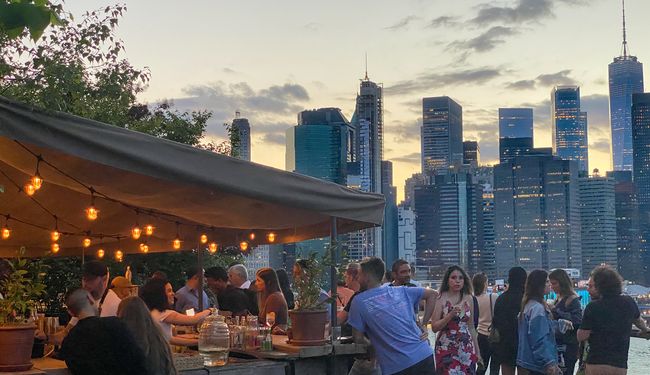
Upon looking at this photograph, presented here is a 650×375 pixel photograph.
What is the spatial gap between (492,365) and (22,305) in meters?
5.78

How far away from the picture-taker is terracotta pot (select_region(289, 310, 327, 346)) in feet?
18.2

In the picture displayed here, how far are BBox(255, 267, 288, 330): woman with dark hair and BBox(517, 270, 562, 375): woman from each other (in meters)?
2.09

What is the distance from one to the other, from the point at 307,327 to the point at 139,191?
1892 millimetres

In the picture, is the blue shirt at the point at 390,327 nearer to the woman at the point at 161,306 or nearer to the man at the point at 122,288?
the woman at the point at 161,306

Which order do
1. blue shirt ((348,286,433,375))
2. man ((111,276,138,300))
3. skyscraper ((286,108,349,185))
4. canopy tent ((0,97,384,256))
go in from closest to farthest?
1. canopy tent ((0,97,384,256))
2. blue shirt ((348,286,433,375))
3. man ((111,276,138,300))
4. skyscraper ((286,108,349,185))

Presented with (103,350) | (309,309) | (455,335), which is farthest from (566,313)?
(103,350)

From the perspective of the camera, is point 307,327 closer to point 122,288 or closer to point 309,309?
point 309,309

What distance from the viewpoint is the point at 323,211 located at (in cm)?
589

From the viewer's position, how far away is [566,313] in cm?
755

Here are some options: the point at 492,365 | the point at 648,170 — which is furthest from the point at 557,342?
the point at 648,170

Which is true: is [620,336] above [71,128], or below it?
below

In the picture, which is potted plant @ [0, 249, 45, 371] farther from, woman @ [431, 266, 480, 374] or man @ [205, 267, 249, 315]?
woman @ [431, 266, 480, 374]

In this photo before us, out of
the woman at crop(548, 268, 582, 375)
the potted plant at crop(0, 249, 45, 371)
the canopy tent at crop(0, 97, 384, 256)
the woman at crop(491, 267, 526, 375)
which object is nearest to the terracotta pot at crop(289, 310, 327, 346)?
the canopy tent at crop(0, 97, 384, 256)

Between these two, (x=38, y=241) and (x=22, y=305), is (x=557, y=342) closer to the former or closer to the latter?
(x=22, y=305)
